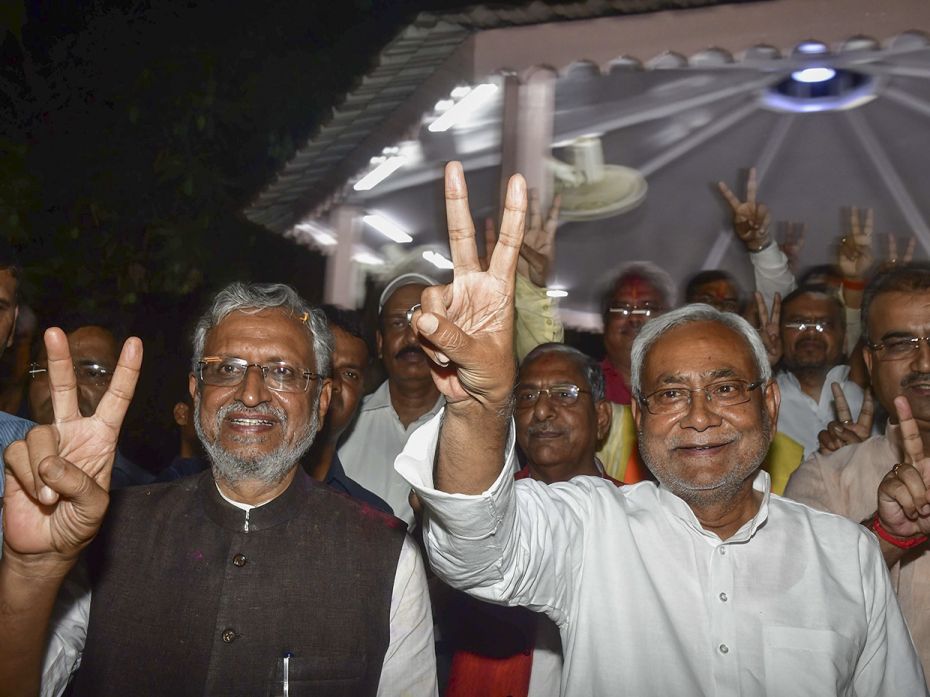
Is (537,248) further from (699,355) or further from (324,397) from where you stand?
(699,355)

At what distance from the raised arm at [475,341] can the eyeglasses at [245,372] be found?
103 cm

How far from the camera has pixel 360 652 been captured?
9.16 feet

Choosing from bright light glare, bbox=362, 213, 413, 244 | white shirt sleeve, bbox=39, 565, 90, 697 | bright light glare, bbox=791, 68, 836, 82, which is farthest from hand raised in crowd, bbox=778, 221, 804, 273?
white shirt sleeve, bbox=39, 565, 90, 697

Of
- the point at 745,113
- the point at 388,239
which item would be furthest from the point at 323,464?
the point at 388,239

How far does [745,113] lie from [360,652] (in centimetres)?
434

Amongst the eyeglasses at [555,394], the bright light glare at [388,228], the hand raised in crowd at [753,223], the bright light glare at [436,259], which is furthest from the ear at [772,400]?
the bright light glare at [388,228]

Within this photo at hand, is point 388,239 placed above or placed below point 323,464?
above

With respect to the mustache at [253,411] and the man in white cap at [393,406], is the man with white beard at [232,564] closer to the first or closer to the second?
the mustache at [253,411]

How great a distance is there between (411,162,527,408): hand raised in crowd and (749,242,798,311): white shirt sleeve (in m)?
3.50

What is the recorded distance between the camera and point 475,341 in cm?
210

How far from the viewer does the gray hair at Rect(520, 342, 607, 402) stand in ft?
13.5

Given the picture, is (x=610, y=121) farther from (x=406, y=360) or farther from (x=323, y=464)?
(x=323, y=464)

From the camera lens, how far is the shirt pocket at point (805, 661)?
2541 millimetres

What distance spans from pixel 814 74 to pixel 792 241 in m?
1.24
